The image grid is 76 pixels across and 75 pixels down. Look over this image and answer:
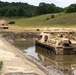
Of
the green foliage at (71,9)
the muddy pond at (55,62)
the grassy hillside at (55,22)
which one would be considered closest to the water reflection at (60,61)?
the muddy pond at (55,62)

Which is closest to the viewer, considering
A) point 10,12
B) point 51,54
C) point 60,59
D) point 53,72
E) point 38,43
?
point 53,72

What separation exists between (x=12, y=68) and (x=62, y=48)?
57.2 feet

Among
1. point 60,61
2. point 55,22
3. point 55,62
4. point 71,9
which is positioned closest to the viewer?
point 55,62

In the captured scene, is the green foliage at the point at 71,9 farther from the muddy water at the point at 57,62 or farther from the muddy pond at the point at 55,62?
the muddy water at the point at 57,62

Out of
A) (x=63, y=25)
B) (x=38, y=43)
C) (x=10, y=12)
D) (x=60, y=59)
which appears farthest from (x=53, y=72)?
(x=10, y=12)

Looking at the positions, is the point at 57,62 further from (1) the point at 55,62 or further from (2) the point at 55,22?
(2) the point at 55,22

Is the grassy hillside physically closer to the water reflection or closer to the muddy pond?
the muddy pond

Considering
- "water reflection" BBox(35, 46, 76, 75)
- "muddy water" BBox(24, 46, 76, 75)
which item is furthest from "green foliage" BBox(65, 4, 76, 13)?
"water reflection" BBox(35, 46, 76, 75)

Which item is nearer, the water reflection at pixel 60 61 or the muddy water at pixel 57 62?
the muddy water at pixel 57 62

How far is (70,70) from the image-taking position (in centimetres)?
3925

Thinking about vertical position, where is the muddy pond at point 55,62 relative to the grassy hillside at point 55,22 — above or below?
above

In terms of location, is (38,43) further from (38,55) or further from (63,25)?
(63,25)

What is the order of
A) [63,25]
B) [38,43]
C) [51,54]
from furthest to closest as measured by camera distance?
[63,25], [38,43], [51,54]

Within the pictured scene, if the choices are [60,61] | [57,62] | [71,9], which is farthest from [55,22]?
[57,62]
